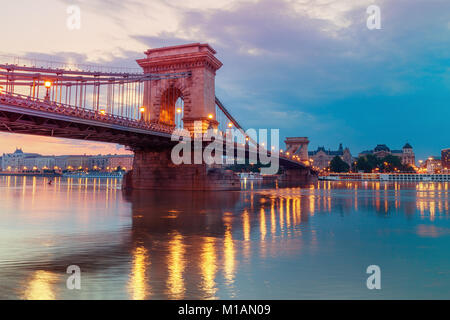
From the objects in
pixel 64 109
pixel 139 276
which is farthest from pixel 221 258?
pixel 64 109

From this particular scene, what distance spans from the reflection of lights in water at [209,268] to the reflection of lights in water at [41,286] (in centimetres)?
295

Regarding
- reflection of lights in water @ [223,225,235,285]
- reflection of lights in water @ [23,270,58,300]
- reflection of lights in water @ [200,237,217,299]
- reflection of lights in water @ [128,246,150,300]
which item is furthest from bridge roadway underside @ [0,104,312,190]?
reflection of lights in water @ [23,270,58,300]

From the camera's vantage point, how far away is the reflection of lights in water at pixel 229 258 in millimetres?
8512

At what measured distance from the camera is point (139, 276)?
8422 mm

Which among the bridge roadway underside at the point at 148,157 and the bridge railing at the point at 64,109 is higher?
the bridge railing at the point at 64,109

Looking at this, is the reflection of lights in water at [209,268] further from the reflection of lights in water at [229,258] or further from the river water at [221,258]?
the reflection of lights in water at [229,258]

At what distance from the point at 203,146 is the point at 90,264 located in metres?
37.5

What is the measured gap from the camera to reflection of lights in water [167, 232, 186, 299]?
7.39 meters

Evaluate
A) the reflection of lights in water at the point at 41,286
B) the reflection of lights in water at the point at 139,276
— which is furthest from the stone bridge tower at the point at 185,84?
the reflection of lights in water at the point at 41,286

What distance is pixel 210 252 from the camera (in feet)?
36.7
